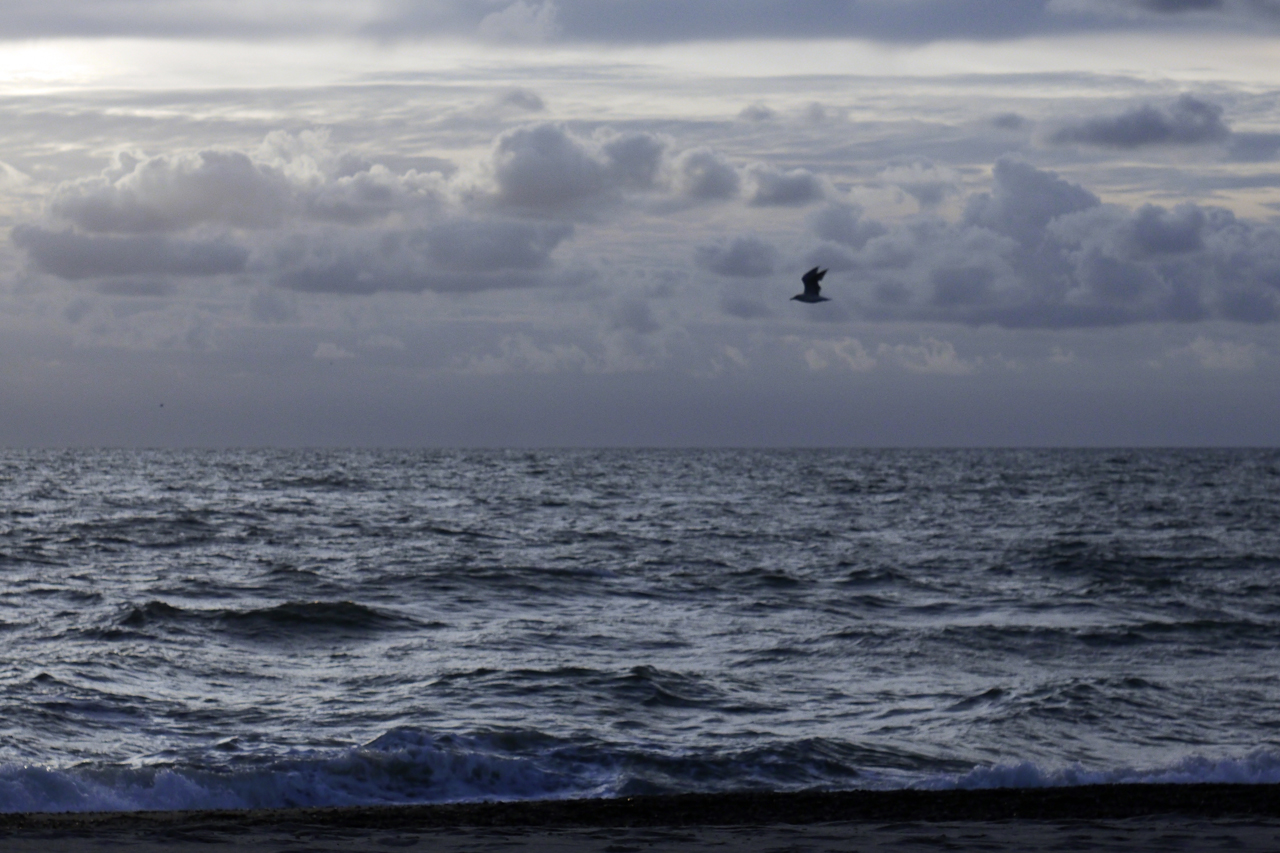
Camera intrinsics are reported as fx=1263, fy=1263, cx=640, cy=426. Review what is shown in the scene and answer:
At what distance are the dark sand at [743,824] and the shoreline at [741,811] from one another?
0.02 m

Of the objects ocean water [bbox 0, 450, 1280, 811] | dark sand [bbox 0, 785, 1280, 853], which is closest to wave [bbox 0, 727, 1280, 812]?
ocean water [bbox 0, 450, 1280, 811]

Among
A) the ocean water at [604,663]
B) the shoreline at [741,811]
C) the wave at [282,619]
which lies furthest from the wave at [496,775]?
the wave at [282,619]

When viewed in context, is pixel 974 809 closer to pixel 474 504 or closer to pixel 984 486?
pixel 474 504

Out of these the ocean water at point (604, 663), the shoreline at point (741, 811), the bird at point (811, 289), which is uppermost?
the bird at point (811, 289)

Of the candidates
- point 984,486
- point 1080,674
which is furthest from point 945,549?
point 984,486


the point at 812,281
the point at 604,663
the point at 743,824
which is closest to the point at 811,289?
the point at 812,281

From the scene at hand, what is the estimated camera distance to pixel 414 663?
59.0 feet

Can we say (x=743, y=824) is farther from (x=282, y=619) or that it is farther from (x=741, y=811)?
(x=282, y=619)

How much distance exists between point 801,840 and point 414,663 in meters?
9.82

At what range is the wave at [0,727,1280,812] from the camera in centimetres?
1151

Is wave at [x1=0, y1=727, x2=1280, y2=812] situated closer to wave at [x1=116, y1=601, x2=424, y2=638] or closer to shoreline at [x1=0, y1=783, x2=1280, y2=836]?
shoreline at [x1=0, y1=783, x2=1280, y2=836]

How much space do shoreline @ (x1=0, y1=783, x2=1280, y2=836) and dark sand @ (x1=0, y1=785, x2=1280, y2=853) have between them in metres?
0.02

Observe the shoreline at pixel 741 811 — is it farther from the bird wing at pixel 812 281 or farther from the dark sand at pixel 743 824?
the bird wing at pixel 812 281

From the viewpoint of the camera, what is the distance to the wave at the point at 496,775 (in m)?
11.5
